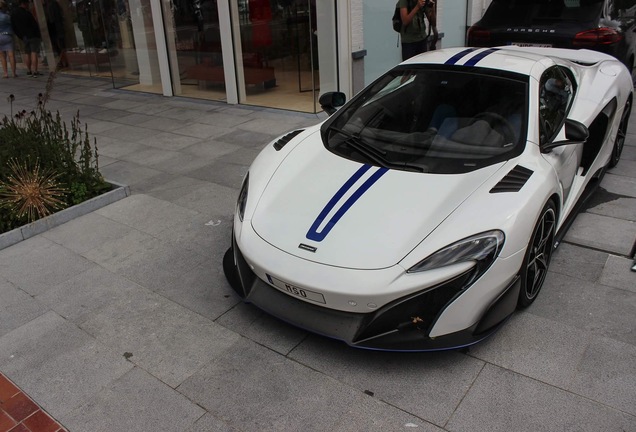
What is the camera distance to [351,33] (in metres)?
8.70

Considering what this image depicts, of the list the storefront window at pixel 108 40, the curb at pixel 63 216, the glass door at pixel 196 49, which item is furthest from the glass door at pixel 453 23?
the curb at pixel 63 216

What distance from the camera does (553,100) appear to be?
13.2 ft

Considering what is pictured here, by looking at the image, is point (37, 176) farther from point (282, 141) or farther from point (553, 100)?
point (553, 100)

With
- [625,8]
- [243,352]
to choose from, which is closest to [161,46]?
[625,8]

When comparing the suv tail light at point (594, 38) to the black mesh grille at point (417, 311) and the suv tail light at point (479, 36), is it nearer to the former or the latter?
the suv tail light at point (479, 36)

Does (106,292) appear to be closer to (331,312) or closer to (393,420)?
(331,312)

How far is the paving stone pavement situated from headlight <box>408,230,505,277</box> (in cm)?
59

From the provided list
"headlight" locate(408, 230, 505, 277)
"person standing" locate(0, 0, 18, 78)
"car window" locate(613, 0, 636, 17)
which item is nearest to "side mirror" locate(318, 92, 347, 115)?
"headlight" locate(408, 230, 505, 277)

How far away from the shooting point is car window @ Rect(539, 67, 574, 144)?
3752mm

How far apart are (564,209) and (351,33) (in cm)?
567

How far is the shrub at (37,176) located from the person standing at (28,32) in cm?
1015

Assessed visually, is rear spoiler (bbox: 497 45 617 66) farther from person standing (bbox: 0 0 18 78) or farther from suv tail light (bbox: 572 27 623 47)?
person standing (bbox: 0 0 18 78)

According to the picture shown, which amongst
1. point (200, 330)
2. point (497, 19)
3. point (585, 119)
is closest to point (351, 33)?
point (497, 19)

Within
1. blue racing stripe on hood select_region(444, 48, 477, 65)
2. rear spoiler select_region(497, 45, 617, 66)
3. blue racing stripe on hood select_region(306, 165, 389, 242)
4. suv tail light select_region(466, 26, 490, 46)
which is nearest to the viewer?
blue racing stripe on hood select_region(306, 165, 389, 242)
